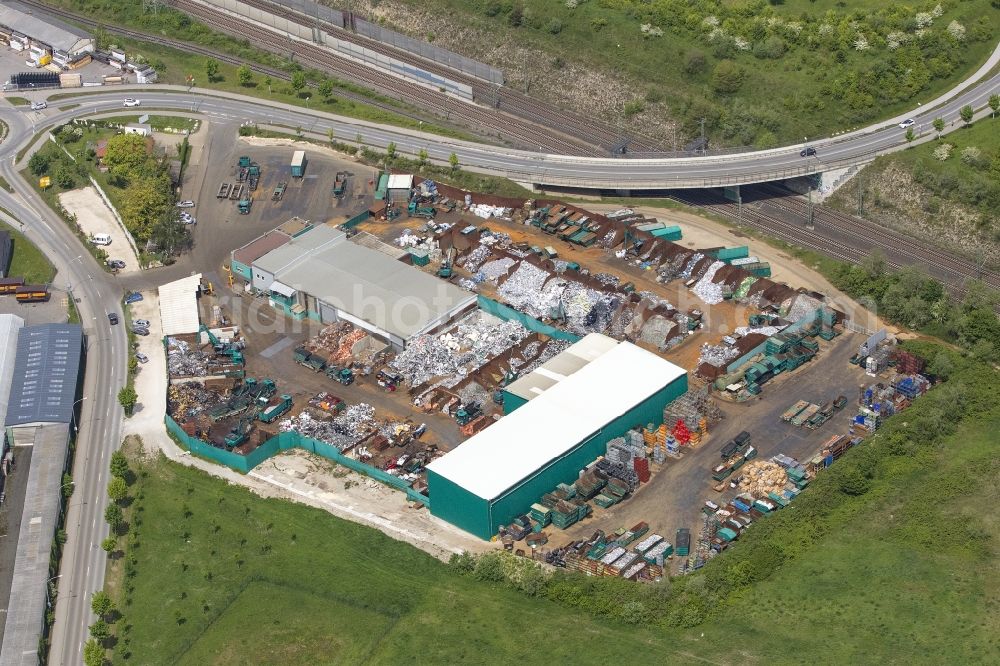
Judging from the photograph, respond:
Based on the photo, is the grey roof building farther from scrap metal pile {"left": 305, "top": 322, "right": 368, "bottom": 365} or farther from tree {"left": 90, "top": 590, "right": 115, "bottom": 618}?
tree {"left": 90, "top": 590, "right": 115, "bottom": 618}

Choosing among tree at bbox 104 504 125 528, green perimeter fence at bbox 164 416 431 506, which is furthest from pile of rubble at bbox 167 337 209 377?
tree at bbox 104 504 125 528

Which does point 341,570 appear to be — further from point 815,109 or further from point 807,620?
point 815,109

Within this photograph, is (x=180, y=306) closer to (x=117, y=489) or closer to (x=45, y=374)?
(x=45, y=374)

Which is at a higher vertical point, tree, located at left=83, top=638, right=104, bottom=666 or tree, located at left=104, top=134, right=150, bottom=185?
tree, located at left=104, top=134, right=150, bottom=185

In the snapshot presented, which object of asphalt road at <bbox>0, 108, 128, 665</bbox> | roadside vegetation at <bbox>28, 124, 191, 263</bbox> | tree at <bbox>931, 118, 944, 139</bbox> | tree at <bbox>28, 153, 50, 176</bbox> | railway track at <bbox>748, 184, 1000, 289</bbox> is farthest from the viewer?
tree at <bbox>28, 153, 50, 176</bbox>

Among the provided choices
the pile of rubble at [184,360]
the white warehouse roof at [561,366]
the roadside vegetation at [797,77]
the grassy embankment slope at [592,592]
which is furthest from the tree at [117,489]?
the roadside vegetation at [797,77]

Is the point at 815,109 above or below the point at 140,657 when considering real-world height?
above

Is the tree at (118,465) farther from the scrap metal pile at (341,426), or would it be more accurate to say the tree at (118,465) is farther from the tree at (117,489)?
the scrap metal pile at (341,426)

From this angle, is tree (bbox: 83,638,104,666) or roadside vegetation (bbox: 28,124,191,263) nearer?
tree (bbox: 83,638,104,666)

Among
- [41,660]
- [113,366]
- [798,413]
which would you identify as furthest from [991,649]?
[113,366]
